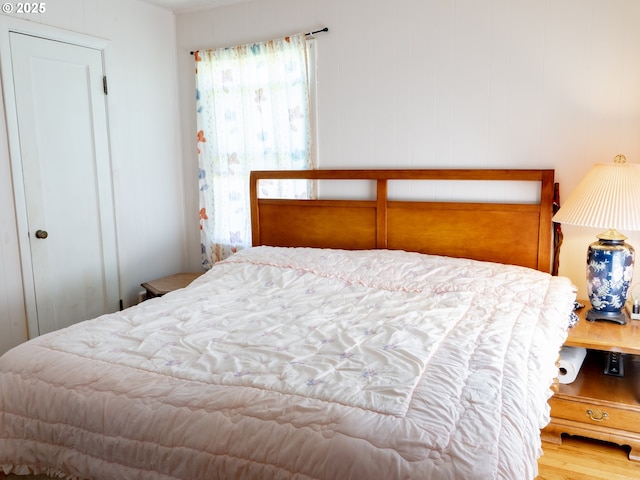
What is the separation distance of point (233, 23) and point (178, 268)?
6.06 feet

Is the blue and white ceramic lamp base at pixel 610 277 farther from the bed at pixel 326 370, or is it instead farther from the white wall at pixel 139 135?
the white wall at pixel 139 135

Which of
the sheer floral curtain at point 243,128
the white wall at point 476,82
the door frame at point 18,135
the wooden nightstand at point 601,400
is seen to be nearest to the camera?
the wooden nightstand at point 601,400

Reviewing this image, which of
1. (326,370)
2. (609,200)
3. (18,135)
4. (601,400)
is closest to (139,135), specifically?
(18,135)

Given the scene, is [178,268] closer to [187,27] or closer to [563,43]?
[187,27]

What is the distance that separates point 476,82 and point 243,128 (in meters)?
1.58

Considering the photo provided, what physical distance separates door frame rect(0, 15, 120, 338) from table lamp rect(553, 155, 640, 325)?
286 cm

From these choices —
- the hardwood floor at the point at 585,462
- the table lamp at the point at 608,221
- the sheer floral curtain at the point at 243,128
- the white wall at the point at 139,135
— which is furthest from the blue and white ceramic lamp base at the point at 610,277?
the white wall at the point at 139,135

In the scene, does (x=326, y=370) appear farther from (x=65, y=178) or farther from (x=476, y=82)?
(x=65, y=178)

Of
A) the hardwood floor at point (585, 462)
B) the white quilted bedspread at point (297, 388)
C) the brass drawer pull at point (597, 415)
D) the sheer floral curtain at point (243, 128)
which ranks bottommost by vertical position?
the hardwood floor at point (585, 462)

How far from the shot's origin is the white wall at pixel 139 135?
319 cm

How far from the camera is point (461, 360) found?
1.72 meters

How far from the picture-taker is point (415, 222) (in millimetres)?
3055

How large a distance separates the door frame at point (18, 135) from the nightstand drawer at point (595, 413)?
2.84 meters

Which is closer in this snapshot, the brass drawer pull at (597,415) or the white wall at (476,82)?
the brass drawer pull at (597,415)
